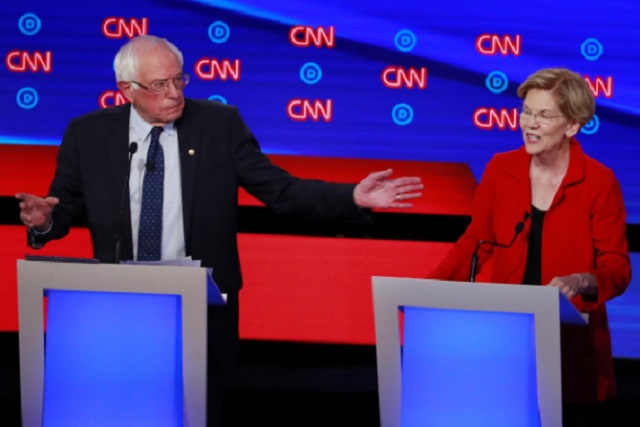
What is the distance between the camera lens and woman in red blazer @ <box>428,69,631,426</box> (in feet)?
10.0

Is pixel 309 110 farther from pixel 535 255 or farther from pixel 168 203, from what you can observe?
pixel 535 255

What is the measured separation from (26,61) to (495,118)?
7.08ft

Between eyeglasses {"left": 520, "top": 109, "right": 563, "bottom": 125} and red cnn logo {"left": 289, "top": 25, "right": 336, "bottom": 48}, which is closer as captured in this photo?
eyeglasses {"left": 520, "top": 109, "right": 563, "bottom": 125}

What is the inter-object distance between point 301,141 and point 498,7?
3.52 feet

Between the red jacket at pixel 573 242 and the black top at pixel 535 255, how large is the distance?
2 centimetres

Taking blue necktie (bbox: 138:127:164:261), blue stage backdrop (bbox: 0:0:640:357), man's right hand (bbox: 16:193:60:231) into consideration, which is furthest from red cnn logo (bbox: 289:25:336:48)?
A: man's right hand (bbox: 16:193:60:231)

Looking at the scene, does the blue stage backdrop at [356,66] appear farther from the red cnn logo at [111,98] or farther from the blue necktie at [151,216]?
the blue necktie at [151,216]

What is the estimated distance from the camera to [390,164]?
4.70m

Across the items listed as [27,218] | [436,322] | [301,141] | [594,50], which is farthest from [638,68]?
[27,218]

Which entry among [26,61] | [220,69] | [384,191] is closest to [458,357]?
[384,191]

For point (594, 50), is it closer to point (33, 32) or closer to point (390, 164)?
point (390, 164)

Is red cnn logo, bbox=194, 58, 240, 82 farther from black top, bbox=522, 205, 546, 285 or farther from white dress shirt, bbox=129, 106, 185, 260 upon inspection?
black top, bbox=522, 205, 546, 285

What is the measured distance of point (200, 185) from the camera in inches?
126

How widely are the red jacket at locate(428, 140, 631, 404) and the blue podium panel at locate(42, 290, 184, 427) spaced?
1.02 metres
